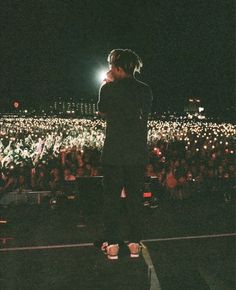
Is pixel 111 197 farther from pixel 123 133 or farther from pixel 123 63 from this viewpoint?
pixel 123 63

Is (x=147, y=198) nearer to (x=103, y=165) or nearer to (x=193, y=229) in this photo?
(x=193, y=229)

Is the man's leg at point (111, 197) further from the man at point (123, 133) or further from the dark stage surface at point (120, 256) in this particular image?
the dark stage surface at point (120, 256)

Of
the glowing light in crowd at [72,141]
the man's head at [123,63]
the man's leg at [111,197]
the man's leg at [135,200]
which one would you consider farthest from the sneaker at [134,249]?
the glowing light in crowd at [72,141]

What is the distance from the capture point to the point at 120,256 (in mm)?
4652

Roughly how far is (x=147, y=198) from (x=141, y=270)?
1883 mm

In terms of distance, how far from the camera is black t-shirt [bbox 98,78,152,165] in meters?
4.32

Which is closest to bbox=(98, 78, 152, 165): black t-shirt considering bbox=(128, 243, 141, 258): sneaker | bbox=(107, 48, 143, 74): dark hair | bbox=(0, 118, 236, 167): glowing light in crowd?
bbox=(107, 48, 143, 74): dark hair

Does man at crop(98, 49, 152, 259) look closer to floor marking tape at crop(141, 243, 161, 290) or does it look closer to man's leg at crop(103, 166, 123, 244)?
man's leg at crop(103, 166, 123, 244)

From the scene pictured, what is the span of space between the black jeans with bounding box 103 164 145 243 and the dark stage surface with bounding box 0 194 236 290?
30 centimetres

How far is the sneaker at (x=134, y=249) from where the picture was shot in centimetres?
454

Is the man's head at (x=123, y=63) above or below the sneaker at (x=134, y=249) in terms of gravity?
above

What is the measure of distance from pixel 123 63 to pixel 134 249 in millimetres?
1557

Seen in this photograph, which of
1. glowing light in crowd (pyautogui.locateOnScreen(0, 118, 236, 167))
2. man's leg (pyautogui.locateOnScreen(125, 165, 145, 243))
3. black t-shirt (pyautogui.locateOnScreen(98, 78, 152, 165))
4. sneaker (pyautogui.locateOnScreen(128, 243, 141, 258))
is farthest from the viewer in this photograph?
glowing light in crowd (pyautogui.locateOnScreen(0, 118, 236, 167))

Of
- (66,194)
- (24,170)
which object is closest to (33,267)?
(66,194)
